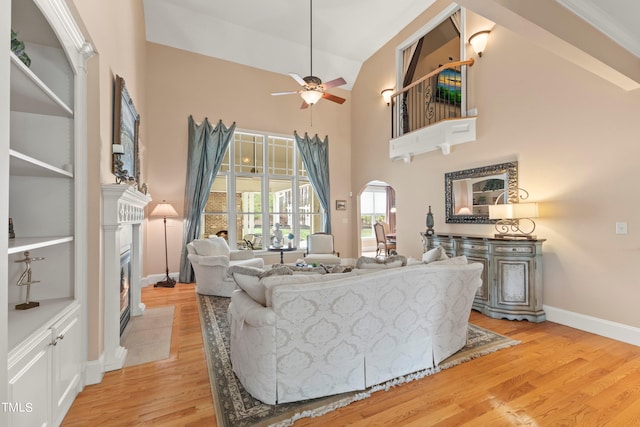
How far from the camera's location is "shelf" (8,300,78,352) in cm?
144

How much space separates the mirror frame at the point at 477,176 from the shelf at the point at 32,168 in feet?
15.6

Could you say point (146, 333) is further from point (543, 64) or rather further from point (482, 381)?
point (543, 64)

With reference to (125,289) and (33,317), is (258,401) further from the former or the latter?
(125,289)

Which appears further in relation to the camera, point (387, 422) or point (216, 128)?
point (216, 128)

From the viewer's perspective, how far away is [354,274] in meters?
2.15

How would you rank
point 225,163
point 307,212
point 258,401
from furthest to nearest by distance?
point 307,212
point 225,163
point 258,401

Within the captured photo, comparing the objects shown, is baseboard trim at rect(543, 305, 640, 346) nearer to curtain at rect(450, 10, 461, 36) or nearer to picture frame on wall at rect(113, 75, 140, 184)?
curtain at rect(450, 10, 461, 36)

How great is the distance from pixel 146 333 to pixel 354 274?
8.34 feet

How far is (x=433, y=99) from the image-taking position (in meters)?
5.24

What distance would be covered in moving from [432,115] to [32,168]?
535 centimetres

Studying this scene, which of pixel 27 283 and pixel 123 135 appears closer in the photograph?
pixel 27 283

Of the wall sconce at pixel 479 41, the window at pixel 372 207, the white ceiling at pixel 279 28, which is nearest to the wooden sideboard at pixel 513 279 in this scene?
the wall sconce at pixel 479 41

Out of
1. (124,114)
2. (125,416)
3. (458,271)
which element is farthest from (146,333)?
(458,271)

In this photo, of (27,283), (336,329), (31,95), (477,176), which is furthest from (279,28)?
(336,329)
